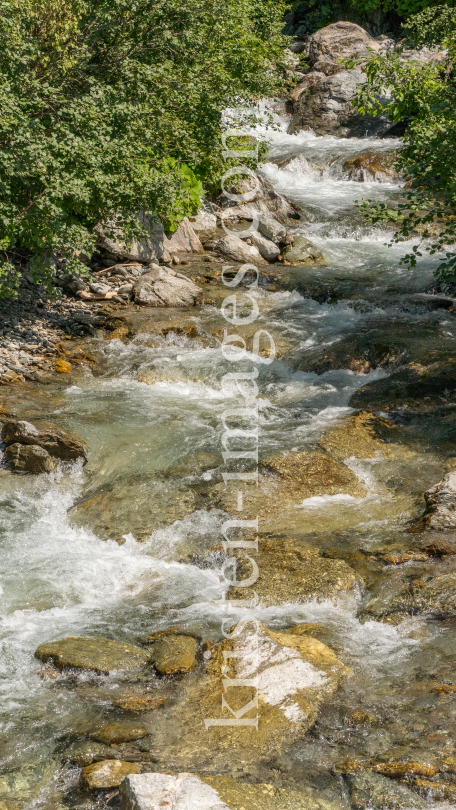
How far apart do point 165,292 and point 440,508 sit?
821cm

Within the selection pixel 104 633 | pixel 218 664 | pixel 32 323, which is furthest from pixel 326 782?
pixel 32 323

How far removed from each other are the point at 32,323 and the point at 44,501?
5.17 m

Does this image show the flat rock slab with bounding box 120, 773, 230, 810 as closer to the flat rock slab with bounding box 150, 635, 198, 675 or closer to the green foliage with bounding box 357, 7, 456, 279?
the flat rock slab with bounding box 150, 635, 198, 675

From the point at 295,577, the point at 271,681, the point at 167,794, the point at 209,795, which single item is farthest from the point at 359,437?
the point at 167,794

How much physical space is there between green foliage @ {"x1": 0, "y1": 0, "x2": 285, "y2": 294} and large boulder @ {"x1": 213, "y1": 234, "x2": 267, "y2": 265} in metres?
2.81

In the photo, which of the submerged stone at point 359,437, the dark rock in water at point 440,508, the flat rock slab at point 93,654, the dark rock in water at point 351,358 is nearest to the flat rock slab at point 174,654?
the flat rock slab at point 93,654

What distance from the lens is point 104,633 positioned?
601 centimetres

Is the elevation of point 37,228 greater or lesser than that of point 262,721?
greater

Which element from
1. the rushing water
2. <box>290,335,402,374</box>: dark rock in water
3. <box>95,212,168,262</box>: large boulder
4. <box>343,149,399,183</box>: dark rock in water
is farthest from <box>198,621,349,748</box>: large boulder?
<box>343,149,399,183</box>: dark rock in water

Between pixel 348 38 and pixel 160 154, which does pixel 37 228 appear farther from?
pixel 348 38

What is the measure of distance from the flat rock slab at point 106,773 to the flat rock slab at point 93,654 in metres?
1.17

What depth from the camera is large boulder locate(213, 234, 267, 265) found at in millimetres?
16750

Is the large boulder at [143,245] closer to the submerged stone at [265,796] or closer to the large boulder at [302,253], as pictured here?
the large boulder at [302,253]

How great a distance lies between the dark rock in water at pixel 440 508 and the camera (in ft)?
23.7
